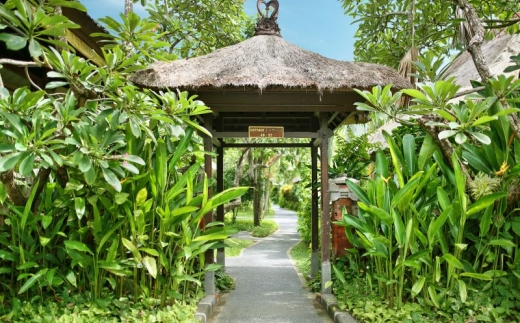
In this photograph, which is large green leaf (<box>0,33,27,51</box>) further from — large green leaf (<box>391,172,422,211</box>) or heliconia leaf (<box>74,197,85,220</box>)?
large green leaf (<box>391,172,422,211</box>)

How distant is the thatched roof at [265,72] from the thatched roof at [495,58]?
4.48 feet

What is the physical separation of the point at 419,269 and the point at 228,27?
6.43m

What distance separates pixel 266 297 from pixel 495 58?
4960 millimetres

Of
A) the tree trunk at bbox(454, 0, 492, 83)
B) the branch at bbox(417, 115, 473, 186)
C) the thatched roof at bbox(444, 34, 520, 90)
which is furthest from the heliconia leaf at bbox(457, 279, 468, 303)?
the thatched roof at bbox(444, 34, 520, 90)

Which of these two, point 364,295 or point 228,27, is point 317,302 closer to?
point 364,295

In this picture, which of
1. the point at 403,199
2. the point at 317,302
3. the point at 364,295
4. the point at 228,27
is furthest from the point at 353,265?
the point at 228,27

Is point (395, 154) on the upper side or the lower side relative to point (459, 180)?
upper

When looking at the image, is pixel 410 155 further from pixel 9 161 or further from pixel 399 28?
pixel 399 28

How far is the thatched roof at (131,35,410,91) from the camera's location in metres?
4.19

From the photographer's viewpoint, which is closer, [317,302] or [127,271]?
[127,271]

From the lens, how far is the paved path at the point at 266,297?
4219mm

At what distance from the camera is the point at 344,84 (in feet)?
13.9

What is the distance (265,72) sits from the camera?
14.1 ft

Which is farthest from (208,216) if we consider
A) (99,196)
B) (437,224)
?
(437,224)
